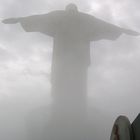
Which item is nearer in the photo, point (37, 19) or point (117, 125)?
point (117, 125)

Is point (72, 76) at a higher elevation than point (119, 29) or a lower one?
lower

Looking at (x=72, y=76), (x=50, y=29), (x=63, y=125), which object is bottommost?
(x=63, y=125)

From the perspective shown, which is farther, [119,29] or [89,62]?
[119,29]

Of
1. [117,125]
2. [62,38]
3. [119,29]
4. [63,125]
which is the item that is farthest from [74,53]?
[117,125]

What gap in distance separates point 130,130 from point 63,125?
800 inches

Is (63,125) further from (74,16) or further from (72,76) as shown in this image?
(74,16)

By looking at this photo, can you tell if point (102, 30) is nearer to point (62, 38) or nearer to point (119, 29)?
point (119, 29)

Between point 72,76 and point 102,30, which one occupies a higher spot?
point 102,30

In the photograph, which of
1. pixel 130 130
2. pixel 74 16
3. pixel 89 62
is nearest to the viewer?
pixel 130 130

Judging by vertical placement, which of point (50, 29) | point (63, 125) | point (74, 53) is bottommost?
point (63, 125)

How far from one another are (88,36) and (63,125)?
714 cm

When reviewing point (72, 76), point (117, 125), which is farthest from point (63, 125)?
point (117, 125)

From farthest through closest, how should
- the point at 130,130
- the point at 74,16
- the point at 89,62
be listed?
the point at 74,16 → the point at 89,62 → the point at 130,130

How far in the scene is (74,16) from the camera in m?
24.9
